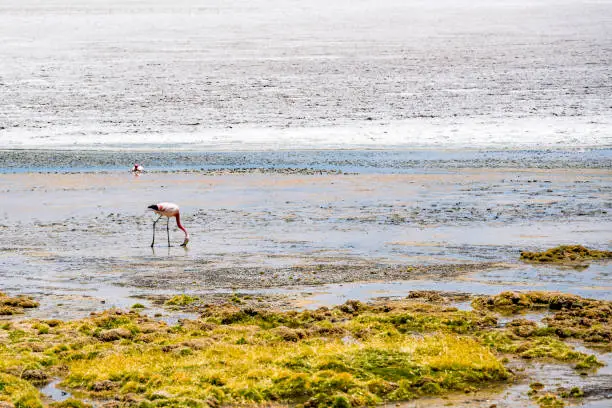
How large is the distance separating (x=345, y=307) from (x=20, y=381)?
5319 millimetres

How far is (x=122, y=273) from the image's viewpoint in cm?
2052

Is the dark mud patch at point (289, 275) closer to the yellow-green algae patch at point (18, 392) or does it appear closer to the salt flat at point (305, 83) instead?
the yellow-green algae patch at point (18, 392)

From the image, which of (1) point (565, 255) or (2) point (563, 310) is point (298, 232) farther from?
(2) point (563, 310)

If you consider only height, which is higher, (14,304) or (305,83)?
(305,83)

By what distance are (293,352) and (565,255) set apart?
7.93 metres

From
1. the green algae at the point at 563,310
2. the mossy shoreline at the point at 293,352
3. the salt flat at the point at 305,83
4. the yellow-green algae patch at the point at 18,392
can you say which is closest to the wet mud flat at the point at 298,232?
the green algae at the point at 563,310

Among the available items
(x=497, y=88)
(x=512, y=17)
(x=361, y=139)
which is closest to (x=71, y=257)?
(x=361, y=139)

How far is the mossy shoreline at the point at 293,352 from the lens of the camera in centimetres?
1363

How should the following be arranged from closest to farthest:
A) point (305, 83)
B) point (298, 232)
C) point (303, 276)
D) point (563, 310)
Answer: point (563, 310) → point (303, 276) → point (298, 232) → point (305, 83)

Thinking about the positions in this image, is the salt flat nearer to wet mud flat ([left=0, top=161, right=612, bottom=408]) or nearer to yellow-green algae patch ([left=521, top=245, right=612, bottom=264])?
wet mud flat ([left=0, top=161, right=612, bottom=408])

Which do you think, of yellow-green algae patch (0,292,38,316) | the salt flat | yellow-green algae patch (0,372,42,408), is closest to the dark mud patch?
yellow-green algae patch (0,292,38,316)

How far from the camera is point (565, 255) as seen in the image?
2122cm

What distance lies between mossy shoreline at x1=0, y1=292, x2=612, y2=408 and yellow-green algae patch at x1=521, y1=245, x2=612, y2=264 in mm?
3544

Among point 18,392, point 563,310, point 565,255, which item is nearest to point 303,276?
point 563,310
